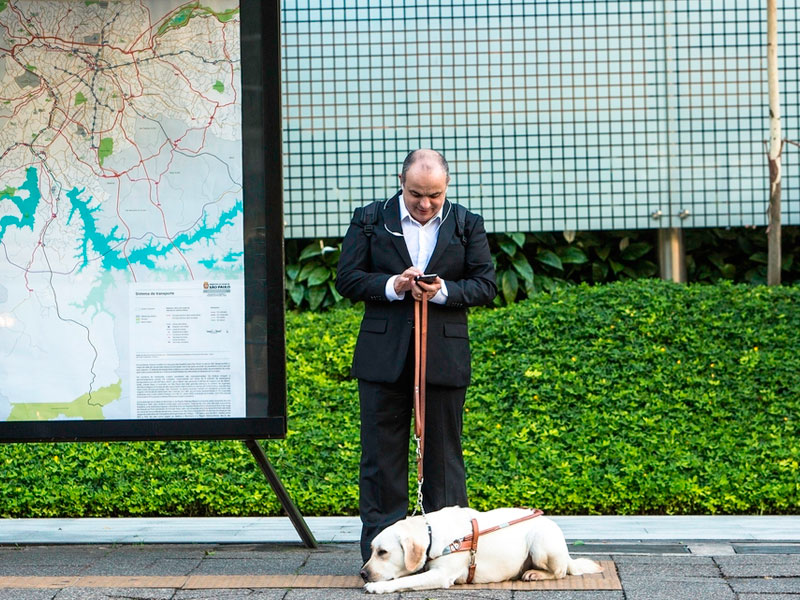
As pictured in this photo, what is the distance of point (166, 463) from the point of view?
24.3 feet

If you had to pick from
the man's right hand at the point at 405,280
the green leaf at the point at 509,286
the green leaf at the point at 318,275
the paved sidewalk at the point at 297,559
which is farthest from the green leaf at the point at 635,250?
the man's right hand at the point at 405,280

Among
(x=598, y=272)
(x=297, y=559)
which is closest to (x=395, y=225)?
(x=297, y=559)

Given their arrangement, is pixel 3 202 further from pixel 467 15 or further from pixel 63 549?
pixel 467 15

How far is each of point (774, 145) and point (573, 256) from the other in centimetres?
222

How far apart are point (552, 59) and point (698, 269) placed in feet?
8.18

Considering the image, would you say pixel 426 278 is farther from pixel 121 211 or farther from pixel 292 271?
pixel 292 271

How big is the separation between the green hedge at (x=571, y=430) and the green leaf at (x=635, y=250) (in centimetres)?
Result: 145

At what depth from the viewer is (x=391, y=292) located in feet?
15.3

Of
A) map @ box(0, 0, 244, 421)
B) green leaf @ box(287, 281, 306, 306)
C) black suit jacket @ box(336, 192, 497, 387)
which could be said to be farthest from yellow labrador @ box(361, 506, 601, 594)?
green leaf @ box(287, 281, 306, 306)

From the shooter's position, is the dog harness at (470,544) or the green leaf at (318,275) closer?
the dog harness at (470,544)

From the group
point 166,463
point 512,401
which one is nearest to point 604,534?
point 512,401

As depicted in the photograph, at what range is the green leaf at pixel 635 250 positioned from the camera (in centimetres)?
1097

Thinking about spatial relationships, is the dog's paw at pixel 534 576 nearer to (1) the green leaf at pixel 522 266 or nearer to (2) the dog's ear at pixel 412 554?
(2) the dog's ear at pixel 412 554

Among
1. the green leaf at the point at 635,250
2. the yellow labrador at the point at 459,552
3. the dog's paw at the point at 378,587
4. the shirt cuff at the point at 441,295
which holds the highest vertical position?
the green leaf at the point at 635,250
